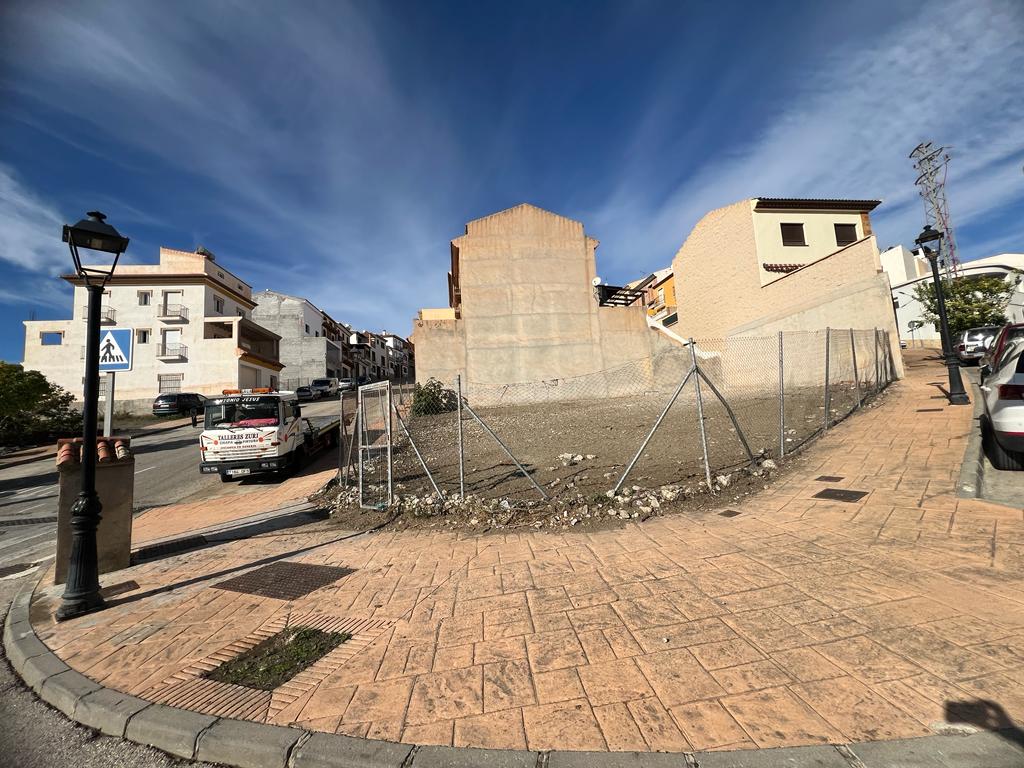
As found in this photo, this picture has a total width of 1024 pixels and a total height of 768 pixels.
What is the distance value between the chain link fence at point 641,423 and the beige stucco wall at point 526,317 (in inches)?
60.0

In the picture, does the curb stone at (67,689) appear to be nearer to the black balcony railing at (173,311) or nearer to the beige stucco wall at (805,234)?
the beige stucco wall at (805,234)

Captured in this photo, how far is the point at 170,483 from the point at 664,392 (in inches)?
707

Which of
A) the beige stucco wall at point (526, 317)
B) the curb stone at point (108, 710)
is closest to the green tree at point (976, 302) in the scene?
the beige stucco wall at point (526, 317)

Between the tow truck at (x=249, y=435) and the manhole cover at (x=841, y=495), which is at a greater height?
the tow truck at (x=249, y=435)

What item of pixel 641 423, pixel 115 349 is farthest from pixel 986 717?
pixel 641 423

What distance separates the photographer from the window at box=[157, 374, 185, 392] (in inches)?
1289

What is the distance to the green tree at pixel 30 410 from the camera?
18.4 metres

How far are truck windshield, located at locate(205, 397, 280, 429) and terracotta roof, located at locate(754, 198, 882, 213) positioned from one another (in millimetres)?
24580

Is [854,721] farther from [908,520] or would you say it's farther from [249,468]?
[249,468]

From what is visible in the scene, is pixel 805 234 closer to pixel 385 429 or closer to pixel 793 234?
pixel 793 234

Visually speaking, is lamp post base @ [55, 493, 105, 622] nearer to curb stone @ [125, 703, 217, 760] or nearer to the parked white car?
curb stone @ [125, 703, 217, 760]

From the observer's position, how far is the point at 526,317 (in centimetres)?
2289

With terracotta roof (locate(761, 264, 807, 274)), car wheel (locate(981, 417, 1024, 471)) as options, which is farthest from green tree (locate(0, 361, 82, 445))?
terracotta roof (locate(761, 264, 807, 274))

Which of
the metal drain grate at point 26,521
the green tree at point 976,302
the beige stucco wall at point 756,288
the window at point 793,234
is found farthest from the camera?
the window at point 793,234
